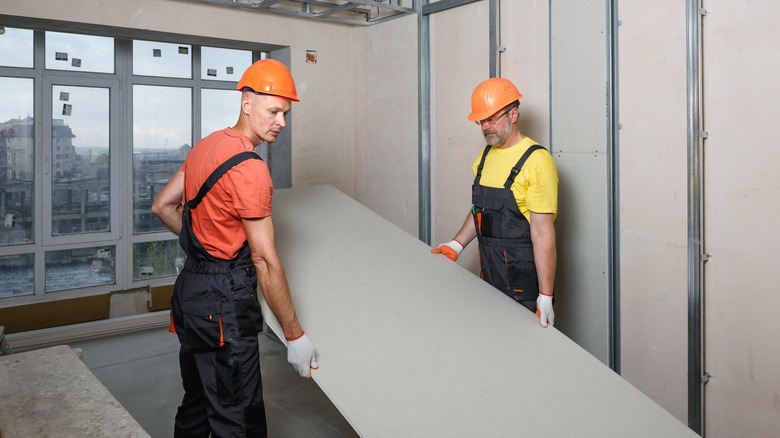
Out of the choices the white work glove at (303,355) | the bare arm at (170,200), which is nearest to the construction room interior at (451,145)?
the white work glove at (303,355)

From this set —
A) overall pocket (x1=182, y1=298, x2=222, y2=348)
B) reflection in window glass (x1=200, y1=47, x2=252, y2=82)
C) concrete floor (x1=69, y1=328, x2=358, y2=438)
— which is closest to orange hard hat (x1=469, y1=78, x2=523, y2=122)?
overall pocket (x1=182, y1=298, x2=222, y2=348)

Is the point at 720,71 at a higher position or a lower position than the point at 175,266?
higher

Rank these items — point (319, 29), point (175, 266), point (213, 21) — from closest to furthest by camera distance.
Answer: point (213, 21) → point (319, 29) → point (175, 266)

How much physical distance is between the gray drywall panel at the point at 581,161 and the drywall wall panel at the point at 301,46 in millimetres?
1789

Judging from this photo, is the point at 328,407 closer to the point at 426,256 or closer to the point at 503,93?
the point at 426,256

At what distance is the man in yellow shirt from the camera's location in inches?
89.7

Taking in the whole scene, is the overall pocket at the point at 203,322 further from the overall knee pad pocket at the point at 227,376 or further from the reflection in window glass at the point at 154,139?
the reflection in window glass at the point at 154,139

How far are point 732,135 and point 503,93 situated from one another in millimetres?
920

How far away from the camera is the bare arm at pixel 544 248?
2248 millimetres

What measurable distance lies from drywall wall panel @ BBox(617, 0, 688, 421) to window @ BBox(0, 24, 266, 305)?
3.34 metres

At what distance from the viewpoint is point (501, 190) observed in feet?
8.00

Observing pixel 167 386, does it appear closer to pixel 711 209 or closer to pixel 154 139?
pixel 154 139

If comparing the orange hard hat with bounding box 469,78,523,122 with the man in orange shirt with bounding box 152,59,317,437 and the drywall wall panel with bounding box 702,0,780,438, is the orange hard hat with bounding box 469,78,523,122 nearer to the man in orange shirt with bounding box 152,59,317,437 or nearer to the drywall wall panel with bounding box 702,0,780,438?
the drywall wall panel with bounding box 702,0,780,438

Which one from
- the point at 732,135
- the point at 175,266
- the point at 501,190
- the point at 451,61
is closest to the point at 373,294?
the point at 501,190
